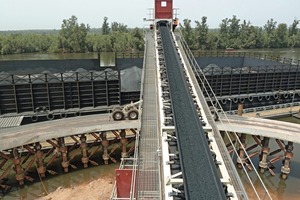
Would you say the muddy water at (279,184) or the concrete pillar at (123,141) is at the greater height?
the concrete pillar at (123,141)

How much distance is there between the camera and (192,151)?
10.3m

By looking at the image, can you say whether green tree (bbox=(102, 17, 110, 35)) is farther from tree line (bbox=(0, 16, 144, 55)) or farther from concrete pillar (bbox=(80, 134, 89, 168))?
concrete pillar (bbox=(80, 134, 89, 168))

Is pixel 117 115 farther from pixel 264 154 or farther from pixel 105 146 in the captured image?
pixel 264 154

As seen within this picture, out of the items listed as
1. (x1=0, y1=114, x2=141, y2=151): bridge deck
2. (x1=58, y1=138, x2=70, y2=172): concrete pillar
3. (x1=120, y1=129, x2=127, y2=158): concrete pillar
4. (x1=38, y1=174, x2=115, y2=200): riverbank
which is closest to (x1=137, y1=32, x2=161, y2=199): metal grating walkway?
(x1=0, y1=114, x2=141, y2=151): bridge deck

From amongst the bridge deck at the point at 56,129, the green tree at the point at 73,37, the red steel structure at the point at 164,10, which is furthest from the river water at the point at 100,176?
the green tree at the point at 73,37

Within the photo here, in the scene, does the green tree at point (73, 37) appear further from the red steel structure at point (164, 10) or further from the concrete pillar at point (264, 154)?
the concrete pillar at point (264, 154)

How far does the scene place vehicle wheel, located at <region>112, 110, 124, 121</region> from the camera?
19.3m

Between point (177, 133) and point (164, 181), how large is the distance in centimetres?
283

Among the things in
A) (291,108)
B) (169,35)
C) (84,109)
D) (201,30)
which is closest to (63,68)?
(84,109)

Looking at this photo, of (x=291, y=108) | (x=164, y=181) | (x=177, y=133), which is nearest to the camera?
(x=164, y=181)

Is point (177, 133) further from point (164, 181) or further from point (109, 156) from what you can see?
point (109, 156)

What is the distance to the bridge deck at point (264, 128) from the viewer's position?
17.7m

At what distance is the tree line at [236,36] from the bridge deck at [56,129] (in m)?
72.5

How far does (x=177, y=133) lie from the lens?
11406 mm
